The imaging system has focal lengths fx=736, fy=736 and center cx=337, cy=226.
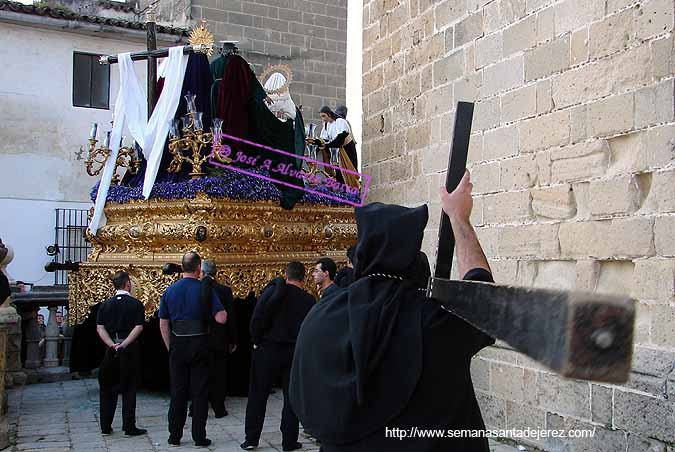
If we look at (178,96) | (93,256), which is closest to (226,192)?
(178,96)

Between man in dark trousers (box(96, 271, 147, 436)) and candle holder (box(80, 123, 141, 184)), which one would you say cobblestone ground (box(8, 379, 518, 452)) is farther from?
candle holder (box(80, 123, 141, 184))

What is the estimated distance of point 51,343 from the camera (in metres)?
10.7

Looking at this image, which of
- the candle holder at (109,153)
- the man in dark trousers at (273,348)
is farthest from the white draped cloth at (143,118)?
the man in dark trousers at (273,348)

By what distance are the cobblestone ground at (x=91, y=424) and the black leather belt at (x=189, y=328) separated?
3.49 feet

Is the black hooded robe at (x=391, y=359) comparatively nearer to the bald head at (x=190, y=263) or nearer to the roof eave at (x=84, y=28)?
the bald head at (x=190, y=263)

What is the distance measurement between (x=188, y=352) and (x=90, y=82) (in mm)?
12372

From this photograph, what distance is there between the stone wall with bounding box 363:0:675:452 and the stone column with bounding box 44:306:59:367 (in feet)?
19.7

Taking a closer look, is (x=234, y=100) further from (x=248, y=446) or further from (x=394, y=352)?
(x=394, y=352)

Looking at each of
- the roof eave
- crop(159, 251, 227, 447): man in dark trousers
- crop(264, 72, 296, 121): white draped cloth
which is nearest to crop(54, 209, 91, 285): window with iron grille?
the roof eave

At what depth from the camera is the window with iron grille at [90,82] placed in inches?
678

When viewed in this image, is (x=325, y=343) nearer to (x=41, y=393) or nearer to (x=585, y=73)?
(x=585, y=73)

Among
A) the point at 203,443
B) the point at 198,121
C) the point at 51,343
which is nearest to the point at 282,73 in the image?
the point at 198,121

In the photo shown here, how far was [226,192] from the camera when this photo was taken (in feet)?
28.2

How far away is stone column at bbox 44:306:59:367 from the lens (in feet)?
35.1
